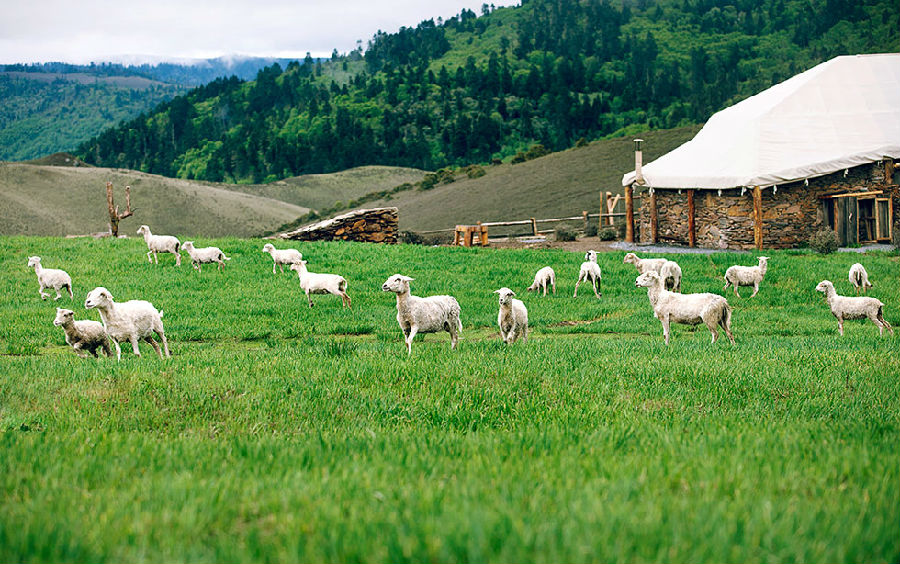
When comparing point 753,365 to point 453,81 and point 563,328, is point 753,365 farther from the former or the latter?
point 453,81

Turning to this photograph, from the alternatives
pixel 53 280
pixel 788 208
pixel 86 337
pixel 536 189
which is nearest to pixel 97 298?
pixel 86 337

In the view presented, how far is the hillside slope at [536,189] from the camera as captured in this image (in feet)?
246

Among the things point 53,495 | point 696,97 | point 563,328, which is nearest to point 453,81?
point 696,97

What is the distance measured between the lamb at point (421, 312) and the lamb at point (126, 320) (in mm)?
4077

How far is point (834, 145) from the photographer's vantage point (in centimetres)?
3856

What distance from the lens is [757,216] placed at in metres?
37.0

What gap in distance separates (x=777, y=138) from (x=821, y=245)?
33.6ft

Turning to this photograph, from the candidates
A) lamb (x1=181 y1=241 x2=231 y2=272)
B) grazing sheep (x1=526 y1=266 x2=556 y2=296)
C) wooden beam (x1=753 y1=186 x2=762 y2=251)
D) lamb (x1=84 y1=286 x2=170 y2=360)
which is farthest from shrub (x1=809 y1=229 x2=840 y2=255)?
lamb (x1=84 y1=286 x2=170 y2=360)

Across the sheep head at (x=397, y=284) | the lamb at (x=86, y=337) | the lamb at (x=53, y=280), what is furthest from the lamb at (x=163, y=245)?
the sheep head at (x=397, y=284)

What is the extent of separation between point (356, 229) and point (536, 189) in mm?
46150

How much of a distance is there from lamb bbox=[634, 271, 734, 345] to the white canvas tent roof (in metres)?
24.6

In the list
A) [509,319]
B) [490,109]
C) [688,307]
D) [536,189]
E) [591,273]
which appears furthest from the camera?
[490,109]

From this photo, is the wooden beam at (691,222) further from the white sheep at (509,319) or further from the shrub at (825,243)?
the white sheep at (509,319)

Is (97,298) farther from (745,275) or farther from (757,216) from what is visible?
(757,216)
